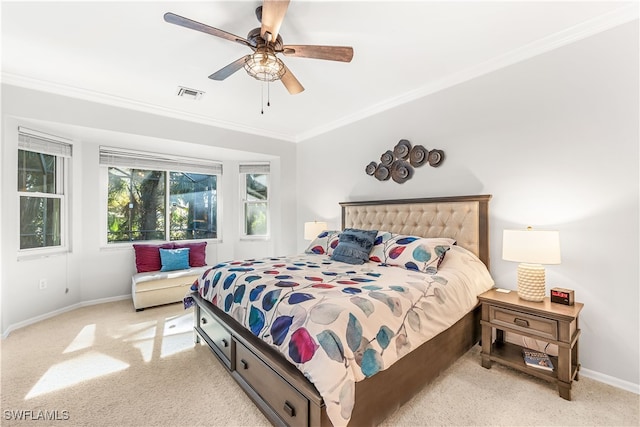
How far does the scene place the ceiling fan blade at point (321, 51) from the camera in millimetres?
1921

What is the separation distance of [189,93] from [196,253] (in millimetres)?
2368

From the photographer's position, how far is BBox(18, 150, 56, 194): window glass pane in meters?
3.27

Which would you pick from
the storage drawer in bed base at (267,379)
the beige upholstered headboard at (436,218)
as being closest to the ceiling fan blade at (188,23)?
the storage drawer in bed base at (267,379)

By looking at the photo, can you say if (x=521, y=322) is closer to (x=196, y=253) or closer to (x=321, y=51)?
(x=321, y=51)

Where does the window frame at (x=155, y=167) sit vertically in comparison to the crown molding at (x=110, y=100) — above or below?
below

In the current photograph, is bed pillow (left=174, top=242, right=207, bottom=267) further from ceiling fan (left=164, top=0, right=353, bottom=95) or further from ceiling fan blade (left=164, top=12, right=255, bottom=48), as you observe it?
ceiling fan blade (left=164, top=12, right=255, bottom=48)

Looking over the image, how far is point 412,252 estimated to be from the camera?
258cm

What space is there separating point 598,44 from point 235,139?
409 centimetres

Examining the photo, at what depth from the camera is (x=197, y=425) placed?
1.66 meters

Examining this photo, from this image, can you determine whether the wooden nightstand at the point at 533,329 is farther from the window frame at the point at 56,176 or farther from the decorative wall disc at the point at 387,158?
the window frame at the point at 56,176

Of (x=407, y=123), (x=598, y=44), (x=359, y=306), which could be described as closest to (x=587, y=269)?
(x=598, y=44)

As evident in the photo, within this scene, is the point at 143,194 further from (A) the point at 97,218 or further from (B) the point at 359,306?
(B) the point at 359,306

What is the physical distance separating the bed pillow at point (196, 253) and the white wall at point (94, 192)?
44 cm

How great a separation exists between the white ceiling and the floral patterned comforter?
1.84 meters
